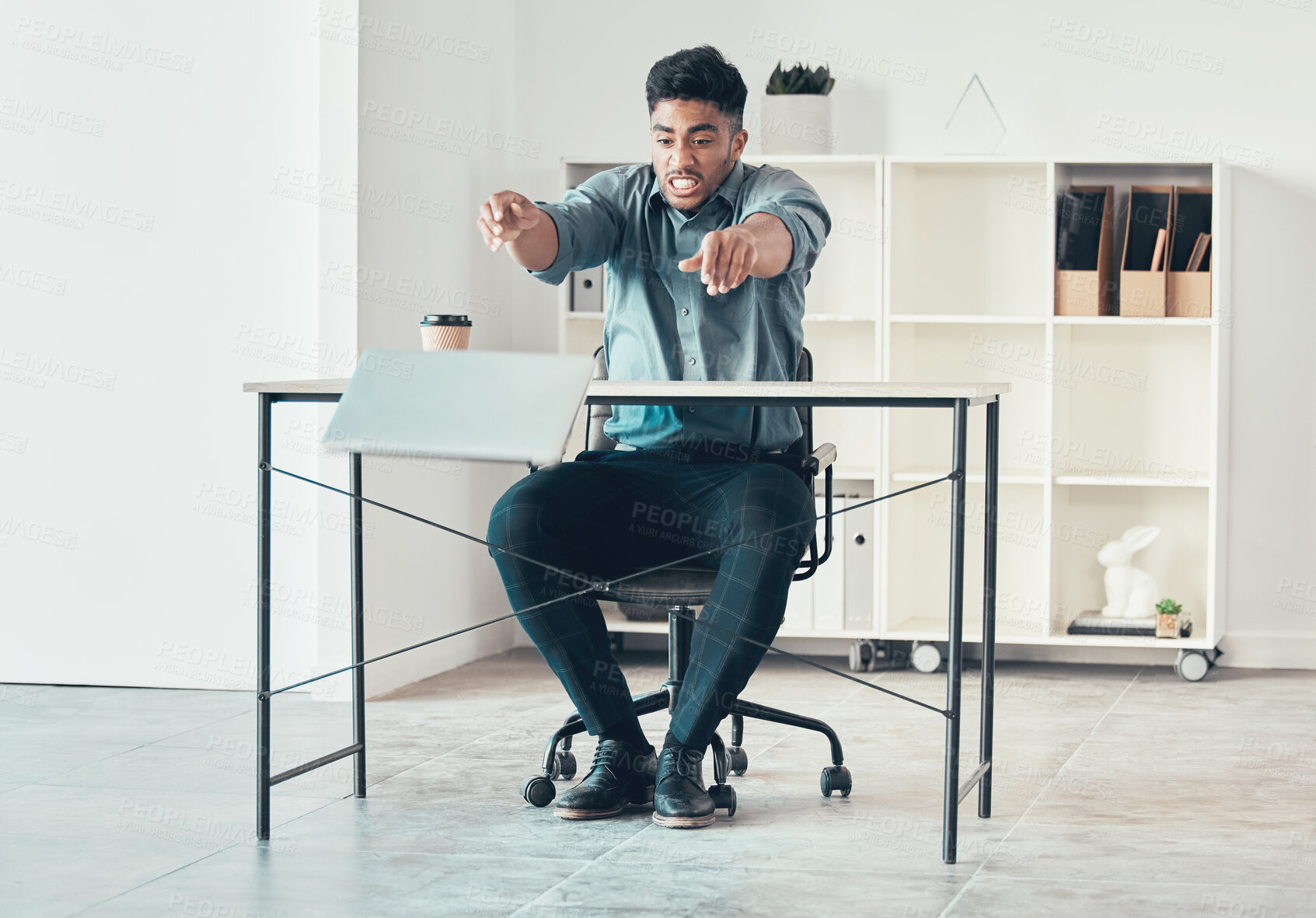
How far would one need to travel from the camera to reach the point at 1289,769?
2670 millimetres

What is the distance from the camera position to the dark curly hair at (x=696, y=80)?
2338mm

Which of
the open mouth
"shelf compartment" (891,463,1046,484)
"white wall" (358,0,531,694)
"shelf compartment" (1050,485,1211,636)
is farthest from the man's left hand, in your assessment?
"shelf compartment" (1050,485,1211,636)

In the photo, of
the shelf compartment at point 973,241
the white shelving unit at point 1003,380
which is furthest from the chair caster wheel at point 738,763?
the shelf compartment at point 973,241

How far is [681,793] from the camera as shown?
7.23 ft

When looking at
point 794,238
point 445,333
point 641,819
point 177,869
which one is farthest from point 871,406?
point 177,869

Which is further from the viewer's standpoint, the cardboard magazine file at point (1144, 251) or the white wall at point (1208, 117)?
the white wall at point (1208, 117)

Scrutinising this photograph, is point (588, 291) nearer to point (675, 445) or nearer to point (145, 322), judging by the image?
point (145, 322)

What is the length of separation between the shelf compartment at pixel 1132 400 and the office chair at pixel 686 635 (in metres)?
1.58

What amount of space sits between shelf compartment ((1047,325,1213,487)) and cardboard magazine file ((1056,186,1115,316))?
0.14 metres

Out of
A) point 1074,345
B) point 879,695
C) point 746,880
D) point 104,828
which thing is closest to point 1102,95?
point 1074,345

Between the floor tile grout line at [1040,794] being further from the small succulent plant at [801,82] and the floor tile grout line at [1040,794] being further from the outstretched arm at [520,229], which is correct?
the small succulent plant at [801,82]

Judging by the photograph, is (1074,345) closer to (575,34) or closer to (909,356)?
(909,356)

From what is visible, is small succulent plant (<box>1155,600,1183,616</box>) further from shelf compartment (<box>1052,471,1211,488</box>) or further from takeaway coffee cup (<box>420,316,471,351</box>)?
takeaway coffee cup (<box>420,316,471,351</box>)

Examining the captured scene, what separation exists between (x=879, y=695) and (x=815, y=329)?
117 centimetres
